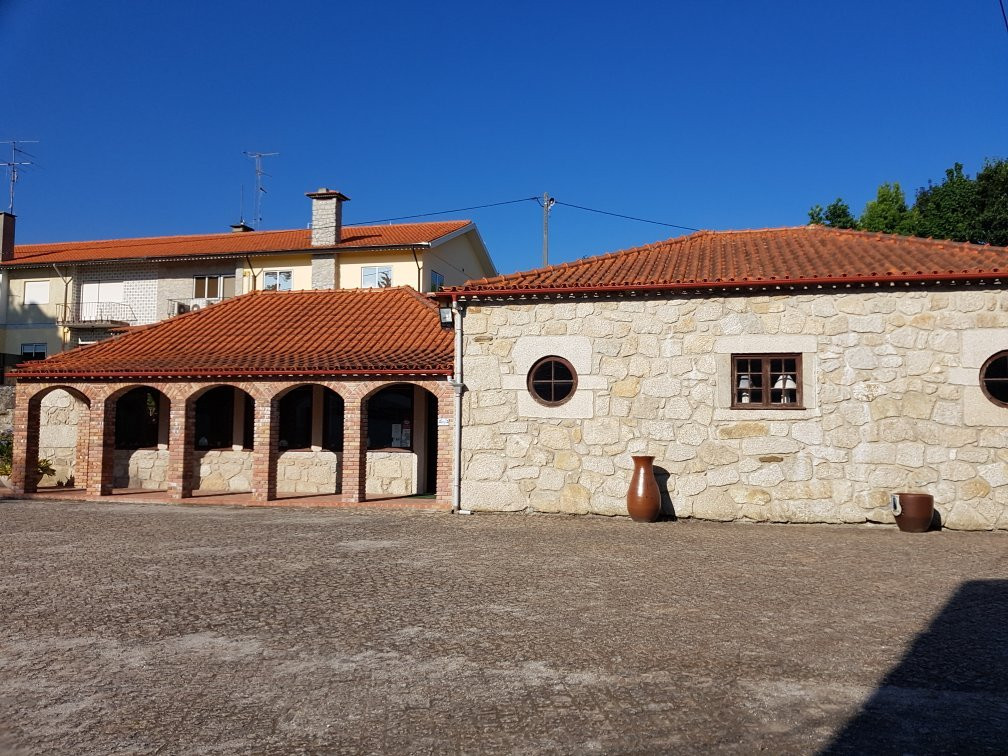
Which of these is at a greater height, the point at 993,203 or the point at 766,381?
the point at 993,203

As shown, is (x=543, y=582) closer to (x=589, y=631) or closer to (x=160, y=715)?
(x=589, y=631)

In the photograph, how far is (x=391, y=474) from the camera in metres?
14.9

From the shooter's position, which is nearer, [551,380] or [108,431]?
[551,380]

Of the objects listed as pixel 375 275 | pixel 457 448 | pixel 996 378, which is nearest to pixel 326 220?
pixel 375 275

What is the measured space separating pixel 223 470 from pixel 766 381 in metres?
10.9

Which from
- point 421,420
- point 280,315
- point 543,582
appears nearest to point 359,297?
point 280,315

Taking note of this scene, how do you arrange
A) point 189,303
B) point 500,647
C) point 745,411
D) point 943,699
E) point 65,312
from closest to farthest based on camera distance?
point 943,699
point 500,647
point 745,411
point 189,303
point 65,312

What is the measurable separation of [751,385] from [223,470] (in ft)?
35.1

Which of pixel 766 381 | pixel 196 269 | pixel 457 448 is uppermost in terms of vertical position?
pixel 196 269

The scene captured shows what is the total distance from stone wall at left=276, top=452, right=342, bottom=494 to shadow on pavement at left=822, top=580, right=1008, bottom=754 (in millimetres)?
11588

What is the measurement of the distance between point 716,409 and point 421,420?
603cm

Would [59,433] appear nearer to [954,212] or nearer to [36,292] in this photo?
[36,292]

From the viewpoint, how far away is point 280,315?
56.3 ft

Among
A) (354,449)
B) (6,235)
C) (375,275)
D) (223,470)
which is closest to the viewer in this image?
(354,449)
